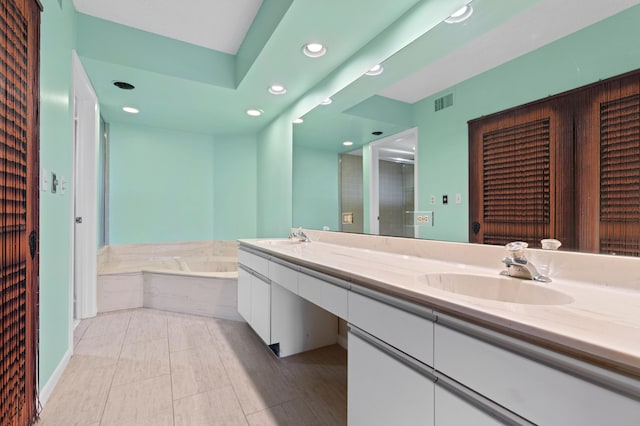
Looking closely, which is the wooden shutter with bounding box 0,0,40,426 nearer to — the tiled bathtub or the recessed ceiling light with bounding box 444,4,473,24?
the tiled bathtub

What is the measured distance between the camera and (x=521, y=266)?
1.02 metres

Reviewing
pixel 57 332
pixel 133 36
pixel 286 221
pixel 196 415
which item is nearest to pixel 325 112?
pixel 286 221

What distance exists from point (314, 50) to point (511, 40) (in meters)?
1.20

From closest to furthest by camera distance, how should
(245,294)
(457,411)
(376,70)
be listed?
1. (457,411)
2. (376,70)
3. (245,294)

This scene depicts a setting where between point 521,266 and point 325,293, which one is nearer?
point 521,266

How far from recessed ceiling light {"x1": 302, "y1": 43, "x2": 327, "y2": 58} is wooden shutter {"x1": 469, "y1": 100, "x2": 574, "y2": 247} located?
1.14m

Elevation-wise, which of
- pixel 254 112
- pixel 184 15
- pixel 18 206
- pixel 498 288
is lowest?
pixel 498 288

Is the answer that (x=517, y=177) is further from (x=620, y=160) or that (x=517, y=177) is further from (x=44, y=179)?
(x=44, y=179)

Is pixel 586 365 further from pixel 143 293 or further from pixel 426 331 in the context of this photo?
pixel 143 293

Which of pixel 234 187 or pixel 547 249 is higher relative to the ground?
pixel 234 187

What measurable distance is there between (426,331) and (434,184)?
0.91m

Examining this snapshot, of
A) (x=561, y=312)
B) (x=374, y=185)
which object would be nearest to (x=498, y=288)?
(x=561, y=312)

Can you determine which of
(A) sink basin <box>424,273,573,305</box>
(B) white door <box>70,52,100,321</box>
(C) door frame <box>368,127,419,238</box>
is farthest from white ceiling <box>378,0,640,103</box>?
(B) white door <box>70,52,100,321</box>

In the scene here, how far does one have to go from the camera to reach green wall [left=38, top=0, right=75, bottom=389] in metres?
1.54
